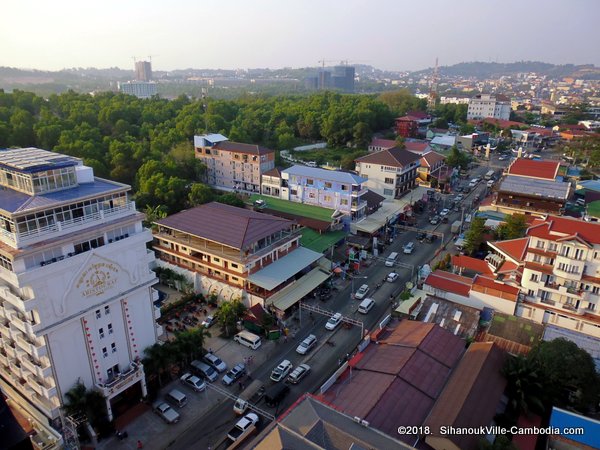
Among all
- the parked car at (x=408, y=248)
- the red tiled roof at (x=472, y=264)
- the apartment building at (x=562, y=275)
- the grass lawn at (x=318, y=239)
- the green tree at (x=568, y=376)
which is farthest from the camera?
the parked car at (x=408, y=248)

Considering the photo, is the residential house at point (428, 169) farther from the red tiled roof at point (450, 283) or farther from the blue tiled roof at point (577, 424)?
the blue tiled roof at point (577, 424)

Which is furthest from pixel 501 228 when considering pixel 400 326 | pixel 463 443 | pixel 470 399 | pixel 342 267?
pixel 463 443

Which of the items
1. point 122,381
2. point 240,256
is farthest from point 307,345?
point 122,381

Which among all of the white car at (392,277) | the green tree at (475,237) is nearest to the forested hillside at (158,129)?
the white car at (392,277)

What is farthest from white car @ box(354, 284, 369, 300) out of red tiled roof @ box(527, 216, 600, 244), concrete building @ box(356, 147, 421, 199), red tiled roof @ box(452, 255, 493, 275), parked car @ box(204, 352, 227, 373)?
concrete building @ box(356, 147, 421, 199)

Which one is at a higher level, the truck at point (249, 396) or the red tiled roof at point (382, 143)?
the red tiled roof at point (382, 143)

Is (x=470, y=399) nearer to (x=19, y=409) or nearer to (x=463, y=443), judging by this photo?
(x=463, y=443)

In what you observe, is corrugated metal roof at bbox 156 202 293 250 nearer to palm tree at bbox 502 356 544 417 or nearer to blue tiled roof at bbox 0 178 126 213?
blue tiled roof at bbox 0 178 126 213
